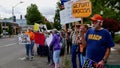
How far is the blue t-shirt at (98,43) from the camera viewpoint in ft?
25.0

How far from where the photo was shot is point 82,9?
42.0 ft

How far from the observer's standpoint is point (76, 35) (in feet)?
43.2

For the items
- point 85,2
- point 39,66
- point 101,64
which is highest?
point 85,2

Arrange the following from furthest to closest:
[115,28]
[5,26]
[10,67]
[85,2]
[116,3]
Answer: [5,26] < [115,28] < [116,3] < [10,67] < [85,2]

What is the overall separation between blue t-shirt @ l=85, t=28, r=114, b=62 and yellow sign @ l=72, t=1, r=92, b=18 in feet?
16.3

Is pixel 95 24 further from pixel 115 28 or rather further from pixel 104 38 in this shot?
pixel 115 28

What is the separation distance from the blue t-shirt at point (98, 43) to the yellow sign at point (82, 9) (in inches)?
195

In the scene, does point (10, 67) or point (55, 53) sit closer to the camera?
point (55, 53)

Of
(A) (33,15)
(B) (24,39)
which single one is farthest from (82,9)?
(A) (33,15)

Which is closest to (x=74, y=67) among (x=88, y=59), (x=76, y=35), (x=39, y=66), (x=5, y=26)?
(x=76, y=35)

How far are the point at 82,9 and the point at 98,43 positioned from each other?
5237 mm

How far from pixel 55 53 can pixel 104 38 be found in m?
6.92

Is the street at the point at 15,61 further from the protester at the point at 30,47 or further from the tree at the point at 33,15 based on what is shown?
the tree at the point at 33,15

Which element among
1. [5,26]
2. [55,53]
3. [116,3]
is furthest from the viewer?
[5,26]
